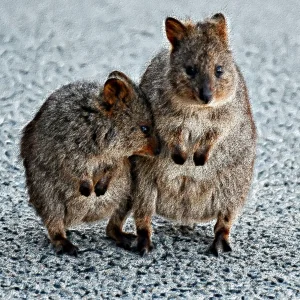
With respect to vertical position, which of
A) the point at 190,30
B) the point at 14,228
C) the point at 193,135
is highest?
the point at 190,30

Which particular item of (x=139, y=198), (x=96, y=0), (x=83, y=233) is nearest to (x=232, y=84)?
(x=139, y=198)

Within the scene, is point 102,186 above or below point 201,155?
below

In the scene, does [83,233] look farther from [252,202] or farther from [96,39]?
[96,39]

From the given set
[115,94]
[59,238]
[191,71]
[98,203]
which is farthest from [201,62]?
[59,238]

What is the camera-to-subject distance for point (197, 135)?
26.1 ft

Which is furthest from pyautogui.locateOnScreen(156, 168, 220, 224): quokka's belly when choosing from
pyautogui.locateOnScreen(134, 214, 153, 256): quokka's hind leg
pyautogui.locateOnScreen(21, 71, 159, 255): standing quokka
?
pyautogui.locateOnScreen(21, 71, 159, 255): standing quokka

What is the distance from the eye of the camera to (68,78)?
12.4 metres

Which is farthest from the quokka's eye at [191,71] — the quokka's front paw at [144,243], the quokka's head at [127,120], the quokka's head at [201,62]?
the quokka's front paw at [144,243]

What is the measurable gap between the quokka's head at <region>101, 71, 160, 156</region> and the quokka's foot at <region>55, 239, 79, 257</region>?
0.74m

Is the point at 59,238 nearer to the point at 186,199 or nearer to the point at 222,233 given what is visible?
the point at 186,199

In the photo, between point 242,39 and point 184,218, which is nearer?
point 184,218

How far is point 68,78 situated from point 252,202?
11.9ft

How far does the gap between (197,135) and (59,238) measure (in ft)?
3.91

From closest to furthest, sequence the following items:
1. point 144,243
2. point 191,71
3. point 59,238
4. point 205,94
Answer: point 205,94 < point 191,71 < point 59,238 < point 144,243
